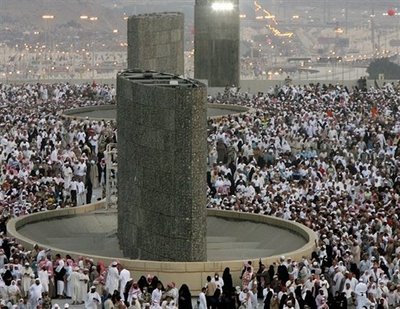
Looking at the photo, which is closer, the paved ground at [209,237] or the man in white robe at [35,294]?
the man in white robe at [35,294]

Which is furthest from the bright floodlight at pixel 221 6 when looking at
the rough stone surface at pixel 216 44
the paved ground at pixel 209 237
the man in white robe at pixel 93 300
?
the man in white robe at pixel 93 300

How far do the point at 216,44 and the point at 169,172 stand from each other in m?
35.8

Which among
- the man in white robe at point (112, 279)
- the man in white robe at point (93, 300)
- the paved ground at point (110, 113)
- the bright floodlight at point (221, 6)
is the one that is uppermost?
the bright floodlight at point (221, 6)

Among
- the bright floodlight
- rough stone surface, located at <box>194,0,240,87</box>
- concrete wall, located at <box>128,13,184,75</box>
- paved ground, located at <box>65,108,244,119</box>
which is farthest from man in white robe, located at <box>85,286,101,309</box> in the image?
the bright floodlight

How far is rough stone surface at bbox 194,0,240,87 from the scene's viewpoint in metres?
66.4

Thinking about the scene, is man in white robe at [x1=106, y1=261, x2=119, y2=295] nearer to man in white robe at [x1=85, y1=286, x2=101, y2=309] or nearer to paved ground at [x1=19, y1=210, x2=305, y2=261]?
man in white robe at [x1=85, y1=286, x2=101, y2=309]

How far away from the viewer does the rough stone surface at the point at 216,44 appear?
66.4 meters

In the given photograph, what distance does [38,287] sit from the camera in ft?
98.4

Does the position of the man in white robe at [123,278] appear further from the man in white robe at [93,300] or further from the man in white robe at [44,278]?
the man in white robe at [44,278]

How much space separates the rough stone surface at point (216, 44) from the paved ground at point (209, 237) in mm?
29278

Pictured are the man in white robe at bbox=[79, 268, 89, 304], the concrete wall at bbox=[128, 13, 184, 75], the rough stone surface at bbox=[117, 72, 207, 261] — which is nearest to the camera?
the man in white robe at bbox=[79, 268, 89, 304]

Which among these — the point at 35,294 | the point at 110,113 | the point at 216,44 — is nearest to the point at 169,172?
the point at 35,294

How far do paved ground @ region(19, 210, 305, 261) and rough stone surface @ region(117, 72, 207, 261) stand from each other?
58.6 inches

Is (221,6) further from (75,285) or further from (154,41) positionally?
(75,285)
